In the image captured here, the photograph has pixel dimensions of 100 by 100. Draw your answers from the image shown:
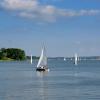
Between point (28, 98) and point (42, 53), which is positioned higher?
point (42, 53)

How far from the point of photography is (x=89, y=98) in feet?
221

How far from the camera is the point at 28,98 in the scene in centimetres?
6694

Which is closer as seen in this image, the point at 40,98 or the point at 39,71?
the point at 40,98

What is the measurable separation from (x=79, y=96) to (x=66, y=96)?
2.03 meters

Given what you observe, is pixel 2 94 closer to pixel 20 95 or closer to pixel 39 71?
pixel 20 95

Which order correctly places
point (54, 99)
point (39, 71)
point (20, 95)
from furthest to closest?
1. point (39, 71)
2. point (20, 95)
3. point (54, 99)

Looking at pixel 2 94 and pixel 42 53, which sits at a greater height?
pixel 42 53

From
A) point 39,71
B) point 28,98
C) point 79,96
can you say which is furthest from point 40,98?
point 39,71

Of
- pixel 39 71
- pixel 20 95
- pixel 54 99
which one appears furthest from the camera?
pixel 39 71

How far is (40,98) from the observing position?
67.7 meters

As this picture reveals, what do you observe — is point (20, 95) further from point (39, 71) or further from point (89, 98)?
point (39, 71)

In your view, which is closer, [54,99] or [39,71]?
[54,99]

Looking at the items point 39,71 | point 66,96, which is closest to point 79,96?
point 66,96

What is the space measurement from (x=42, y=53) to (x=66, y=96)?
326 ft
